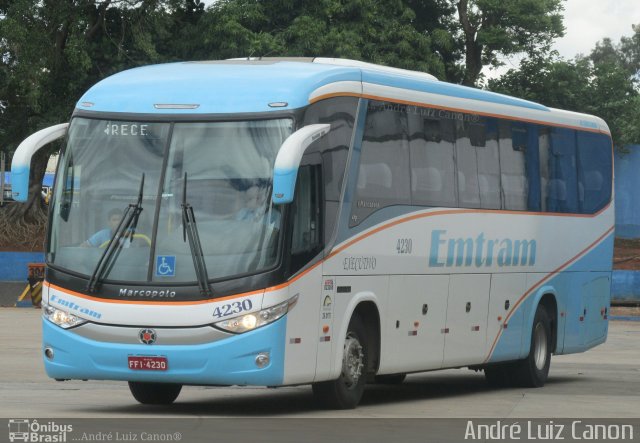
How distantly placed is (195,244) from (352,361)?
95.7 inches

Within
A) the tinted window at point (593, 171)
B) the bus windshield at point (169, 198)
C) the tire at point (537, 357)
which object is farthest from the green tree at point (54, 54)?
the bus windshield at point (169, 198)

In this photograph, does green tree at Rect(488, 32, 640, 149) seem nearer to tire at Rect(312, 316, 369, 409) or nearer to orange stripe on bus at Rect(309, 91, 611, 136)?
orange stripe on bus at Rect(309, 91, 611, 136)

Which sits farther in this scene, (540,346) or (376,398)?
(540,346)

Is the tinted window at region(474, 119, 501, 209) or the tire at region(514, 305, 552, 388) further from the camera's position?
the tire at region(514, 305, 552, 388)

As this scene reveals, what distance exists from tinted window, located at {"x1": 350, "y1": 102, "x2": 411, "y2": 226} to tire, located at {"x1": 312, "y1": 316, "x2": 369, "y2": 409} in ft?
3.84

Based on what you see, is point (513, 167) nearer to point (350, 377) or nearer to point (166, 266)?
point (350, 377)

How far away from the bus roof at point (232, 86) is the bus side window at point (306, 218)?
27.5 inches

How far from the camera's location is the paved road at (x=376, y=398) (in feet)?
47.4

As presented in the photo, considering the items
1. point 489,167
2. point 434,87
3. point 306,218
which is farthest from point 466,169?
point 306,218

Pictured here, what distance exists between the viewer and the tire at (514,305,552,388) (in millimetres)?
19734

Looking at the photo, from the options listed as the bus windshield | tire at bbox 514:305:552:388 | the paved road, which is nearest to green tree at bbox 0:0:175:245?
the paved road

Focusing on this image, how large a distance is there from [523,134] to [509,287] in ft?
6.86

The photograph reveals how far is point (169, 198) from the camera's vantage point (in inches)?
536

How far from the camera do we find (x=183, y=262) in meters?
13.4
